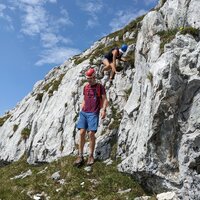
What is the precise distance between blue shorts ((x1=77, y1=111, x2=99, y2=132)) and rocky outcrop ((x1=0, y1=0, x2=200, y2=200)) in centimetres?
159

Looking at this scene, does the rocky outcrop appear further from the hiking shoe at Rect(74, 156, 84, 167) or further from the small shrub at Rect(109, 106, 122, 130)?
the hiking shoe at Rect(74, 156, 84, 167)

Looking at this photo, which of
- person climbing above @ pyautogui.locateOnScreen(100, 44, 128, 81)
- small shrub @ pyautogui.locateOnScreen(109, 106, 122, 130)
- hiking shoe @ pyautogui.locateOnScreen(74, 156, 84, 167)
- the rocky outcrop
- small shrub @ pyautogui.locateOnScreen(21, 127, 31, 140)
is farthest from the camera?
small shrub @ pyautogui.locateOnScreen(21, 127, 31, 140)

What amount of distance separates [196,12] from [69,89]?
12504 mm

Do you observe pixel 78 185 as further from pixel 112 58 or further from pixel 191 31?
pixel 112 58

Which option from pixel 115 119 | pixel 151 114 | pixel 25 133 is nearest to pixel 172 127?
pixel 151 114

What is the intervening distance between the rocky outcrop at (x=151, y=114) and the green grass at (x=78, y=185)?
57 cm

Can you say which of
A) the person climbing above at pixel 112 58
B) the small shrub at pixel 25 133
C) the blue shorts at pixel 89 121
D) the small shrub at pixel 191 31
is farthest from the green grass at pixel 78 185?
the small shrub at pixel 25 133

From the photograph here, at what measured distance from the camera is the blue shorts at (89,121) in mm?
16922

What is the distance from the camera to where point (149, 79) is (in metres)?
14.5

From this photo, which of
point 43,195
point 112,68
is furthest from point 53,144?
point 43,195

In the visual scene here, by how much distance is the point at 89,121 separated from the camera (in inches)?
675

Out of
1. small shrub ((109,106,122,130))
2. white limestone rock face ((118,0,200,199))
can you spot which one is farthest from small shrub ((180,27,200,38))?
small shrub ((109,106,122,130))

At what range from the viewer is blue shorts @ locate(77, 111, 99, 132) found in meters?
16.9

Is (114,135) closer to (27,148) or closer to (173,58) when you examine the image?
(173,58)
